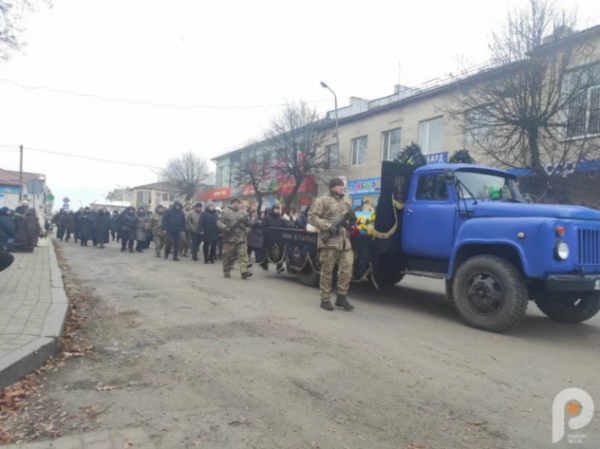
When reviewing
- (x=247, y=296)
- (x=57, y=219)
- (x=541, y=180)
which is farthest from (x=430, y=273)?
(x=57, y=219)

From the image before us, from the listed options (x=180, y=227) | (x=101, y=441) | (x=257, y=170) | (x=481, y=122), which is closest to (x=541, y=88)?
(x=481, y=122)

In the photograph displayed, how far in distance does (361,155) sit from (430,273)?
70.5 feet

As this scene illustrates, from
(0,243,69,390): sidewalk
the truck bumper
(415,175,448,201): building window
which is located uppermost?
(415,175,448,201): building window

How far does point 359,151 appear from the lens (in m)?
28.0

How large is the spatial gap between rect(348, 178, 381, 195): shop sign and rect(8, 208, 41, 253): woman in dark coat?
16.6m

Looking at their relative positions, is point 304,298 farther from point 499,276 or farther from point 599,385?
point 599,385

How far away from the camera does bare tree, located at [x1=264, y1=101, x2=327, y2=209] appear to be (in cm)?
2708

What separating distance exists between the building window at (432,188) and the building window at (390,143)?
1823 cm

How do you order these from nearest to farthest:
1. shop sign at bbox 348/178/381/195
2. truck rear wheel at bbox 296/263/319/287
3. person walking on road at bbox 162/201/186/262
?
truck rear wheel at bbox 296/263/319/287 → person walking on road at bbox 162/201/186/262 → shop sign at bbox 348/178/381/195

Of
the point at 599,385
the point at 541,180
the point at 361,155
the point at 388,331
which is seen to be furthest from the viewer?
the point at 361,155

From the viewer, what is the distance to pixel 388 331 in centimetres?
568

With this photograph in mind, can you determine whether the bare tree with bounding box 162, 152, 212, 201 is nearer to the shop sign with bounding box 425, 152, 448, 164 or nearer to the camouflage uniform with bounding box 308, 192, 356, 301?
the shop sign with bounding box 425, 152, 448, 164

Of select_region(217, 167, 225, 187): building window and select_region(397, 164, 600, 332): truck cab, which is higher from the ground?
select_region(217, 167, 225, 187): building window

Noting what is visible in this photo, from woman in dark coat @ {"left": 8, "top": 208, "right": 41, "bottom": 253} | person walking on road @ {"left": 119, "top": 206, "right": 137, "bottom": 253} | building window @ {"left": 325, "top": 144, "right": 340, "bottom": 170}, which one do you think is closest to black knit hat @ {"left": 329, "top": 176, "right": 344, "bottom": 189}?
woman in dark coat @ {"left": 8, "top": 208, "right": 41, "bottom": 253}
